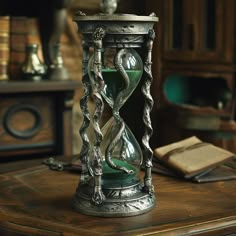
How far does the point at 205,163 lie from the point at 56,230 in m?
0.52

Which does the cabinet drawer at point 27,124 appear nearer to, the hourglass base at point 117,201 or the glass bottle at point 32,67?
the glass bottle at point 32,67

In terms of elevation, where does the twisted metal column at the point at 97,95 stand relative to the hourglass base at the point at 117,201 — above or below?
above

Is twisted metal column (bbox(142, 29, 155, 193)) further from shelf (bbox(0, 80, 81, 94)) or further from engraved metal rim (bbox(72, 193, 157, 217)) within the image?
shelf (bbox(0, 80, 81, 94))

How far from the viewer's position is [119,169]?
1.09m

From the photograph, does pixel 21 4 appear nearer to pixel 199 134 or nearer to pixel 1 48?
pixel 1 48

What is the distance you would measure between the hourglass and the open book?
230 millimetres

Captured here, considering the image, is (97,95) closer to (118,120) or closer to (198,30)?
(118,120)

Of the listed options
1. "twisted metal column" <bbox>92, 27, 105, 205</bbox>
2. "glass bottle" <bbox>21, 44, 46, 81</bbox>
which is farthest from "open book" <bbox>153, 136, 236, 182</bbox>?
"glass bottle" <bbox>21, 44, 46, 81</bbox>

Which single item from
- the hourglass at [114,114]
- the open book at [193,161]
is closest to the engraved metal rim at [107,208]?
the hourglass at [114,114]

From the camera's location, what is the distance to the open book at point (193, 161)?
1.33 m

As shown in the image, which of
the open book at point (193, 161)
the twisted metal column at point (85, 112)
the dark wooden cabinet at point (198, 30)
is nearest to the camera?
the twisted metal column at point (85, 112)

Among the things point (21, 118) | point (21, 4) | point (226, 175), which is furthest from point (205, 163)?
point (21, 4)

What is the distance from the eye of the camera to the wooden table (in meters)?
0.97

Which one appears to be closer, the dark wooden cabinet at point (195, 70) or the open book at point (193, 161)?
the open book at point (193, 161)
